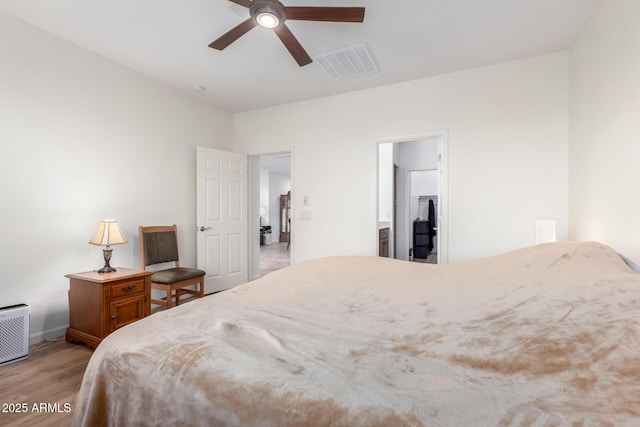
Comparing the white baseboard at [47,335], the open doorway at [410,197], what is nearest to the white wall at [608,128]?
the open doorway at [410,197]

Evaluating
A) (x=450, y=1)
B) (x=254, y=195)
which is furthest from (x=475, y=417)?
(x=254, y=195)

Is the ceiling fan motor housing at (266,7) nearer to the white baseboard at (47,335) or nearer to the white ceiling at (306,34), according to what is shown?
the white ceiling at (306,34)

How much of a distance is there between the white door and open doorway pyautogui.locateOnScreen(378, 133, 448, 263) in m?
2.06

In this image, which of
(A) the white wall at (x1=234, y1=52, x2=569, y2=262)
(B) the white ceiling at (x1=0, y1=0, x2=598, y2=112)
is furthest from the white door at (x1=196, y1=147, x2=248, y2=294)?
(B) the white ceiling at (x1=0, y1=0, x2=598, y2=112)

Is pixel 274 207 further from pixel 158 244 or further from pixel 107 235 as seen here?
pixel 107 235

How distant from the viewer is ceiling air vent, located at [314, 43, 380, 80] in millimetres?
2877

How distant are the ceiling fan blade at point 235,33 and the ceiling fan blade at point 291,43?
0.17 meters

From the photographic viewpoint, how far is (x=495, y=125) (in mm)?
3123

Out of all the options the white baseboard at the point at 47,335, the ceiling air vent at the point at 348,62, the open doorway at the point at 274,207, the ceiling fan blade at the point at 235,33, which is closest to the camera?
the ceiling fan blade at the point at 235,33

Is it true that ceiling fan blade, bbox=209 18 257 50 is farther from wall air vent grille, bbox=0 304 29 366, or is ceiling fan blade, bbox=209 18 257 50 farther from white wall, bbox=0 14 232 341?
wall air vent grille, bbox=0 304 29 366

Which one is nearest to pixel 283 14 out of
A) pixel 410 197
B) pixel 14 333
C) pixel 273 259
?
pixel 14 333

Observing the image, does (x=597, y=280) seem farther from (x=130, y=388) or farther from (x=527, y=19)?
(x=527, y=19)

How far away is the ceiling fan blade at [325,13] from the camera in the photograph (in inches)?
74.9

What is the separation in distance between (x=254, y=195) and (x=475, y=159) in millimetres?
3215
